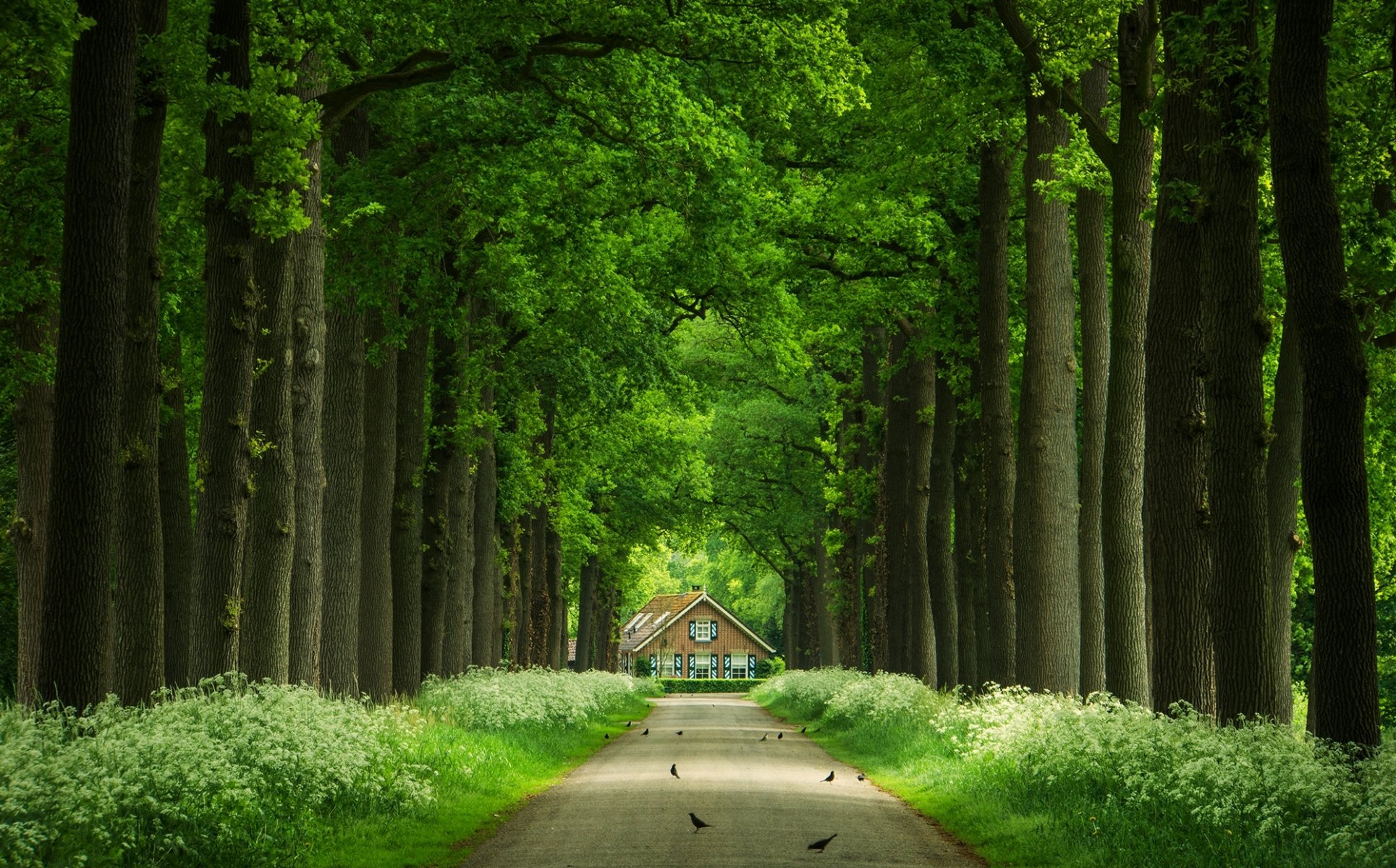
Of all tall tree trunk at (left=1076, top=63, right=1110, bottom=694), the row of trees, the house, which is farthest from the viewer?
the house

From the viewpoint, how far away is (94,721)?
430 inches

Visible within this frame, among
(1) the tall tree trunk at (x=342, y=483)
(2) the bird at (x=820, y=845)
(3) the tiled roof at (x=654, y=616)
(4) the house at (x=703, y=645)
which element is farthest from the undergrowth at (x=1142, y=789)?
(3) the tiled roof at (x=654, y=616)

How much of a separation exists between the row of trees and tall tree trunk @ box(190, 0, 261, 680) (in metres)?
0.04

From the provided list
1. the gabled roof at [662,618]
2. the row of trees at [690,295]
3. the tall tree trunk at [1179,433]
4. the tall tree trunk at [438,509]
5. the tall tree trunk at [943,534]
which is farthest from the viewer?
the gabled roof at [662,618]

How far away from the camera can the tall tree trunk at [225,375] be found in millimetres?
14719

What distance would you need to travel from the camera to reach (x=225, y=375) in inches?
582

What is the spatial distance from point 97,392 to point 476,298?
51.9ft

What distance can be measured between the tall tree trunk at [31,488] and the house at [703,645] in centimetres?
9336

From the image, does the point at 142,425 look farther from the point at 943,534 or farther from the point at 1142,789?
the point at 943,534

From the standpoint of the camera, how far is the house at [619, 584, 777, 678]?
11369 cm

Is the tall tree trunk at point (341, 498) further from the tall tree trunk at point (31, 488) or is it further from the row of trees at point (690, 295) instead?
the tall tree trunk at point (31, 488)

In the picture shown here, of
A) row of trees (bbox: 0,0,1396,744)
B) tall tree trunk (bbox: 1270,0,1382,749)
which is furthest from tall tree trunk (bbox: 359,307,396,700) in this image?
tall tree trunk (bbox: 1270,0,1382,749)

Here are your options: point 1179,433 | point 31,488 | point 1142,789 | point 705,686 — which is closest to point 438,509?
point 31,488

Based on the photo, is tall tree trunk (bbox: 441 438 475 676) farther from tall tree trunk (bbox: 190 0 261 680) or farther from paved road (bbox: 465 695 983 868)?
tall tree trunk (bbox: 190 0 261 680)
